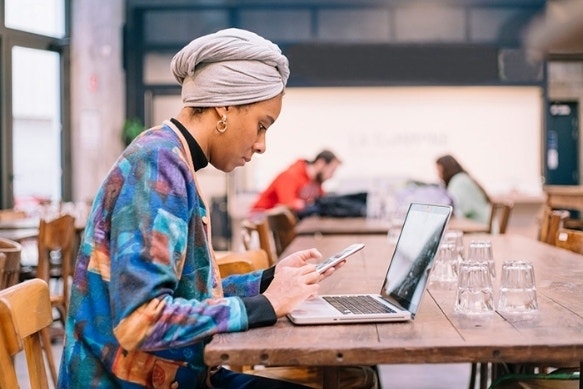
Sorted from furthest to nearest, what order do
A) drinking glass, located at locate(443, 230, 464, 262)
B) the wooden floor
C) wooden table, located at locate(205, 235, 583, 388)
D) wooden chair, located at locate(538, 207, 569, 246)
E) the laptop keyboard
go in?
the wooden floor → wooden chair, located at locate(538, 207, 569, 246) → drinking glass, located at locate(443, 230, 464, 262) → the laptop keyboard → wooden table, located at locate(205, 235, 583, 388)

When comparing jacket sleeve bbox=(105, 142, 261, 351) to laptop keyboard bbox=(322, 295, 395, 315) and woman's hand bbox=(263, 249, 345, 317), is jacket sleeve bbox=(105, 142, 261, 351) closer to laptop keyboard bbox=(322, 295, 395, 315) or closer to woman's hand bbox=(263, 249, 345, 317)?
woman's hand bbox=(263, 249, 345, 317)

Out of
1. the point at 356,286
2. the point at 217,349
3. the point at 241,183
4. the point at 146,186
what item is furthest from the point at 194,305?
the point at 241,183

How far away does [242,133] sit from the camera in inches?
65.2

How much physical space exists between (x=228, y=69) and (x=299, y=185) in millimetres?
5007

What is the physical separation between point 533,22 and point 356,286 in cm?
872

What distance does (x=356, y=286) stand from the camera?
2164mm

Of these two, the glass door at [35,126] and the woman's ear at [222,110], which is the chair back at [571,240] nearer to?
the woman's ear at [222,110]

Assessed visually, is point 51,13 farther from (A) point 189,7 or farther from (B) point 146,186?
(B) point 146,186

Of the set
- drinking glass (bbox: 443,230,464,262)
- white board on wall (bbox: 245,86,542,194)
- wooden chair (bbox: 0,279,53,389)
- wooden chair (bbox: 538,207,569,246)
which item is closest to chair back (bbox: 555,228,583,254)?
wooden chair (bbox: 538,207,569,246)

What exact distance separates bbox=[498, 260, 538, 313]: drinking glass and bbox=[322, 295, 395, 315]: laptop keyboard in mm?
244

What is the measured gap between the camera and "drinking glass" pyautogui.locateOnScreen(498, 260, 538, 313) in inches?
66.2

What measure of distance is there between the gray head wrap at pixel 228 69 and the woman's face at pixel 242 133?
2cm

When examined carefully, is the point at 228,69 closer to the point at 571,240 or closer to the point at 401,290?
the point at 401,290

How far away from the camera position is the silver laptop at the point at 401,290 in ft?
5.22
